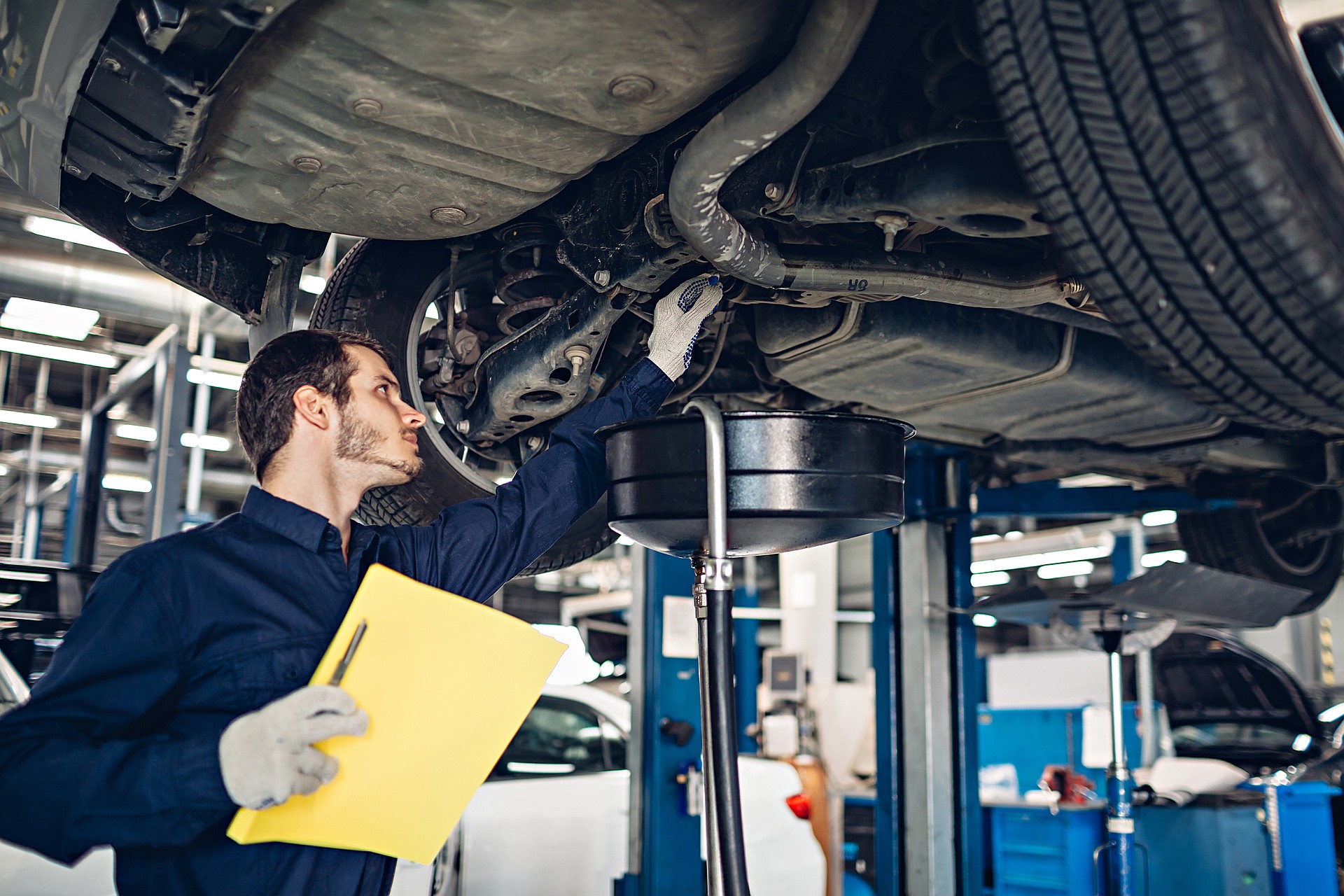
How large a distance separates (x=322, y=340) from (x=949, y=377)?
1.25 metres

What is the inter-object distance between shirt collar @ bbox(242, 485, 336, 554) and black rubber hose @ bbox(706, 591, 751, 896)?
1.71ft

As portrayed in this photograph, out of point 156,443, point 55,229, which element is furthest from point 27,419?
point 55,229

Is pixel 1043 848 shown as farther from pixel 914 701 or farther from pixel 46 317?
pixel 46 317

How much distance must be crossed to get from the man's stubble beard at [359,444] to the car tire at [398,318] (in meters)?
0.53

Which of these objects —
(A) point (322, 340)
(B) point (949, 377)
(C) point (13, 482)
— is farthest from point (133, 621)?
(C) point (13, 482)

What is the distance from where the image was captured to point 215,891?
1143 mm

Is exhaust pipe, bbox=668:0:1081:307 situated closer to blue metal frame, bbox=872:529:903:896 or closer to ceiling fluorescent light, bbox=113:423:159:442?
blue metal frame, bbox=872:529:903:896

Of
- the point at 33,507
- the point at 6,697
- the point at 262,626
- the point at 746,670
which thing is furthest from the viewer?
the point at 33,507

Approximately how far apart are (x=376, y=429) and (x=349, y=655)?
0.43 meters

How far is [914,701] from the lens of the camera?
321cm

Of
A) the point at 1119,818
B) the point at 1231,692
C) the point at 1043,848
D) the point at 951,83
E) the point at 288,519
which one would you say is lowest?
the point at 1043,848

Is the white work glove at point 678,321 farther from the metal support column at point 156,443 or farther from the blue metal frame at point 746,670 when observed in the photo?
the metal support column at point 156,443

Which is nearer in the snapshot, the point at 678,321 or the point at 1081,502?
the point at 678,321

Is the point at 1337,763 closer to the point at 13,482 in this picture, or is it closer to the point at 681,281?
the point at 681,281
